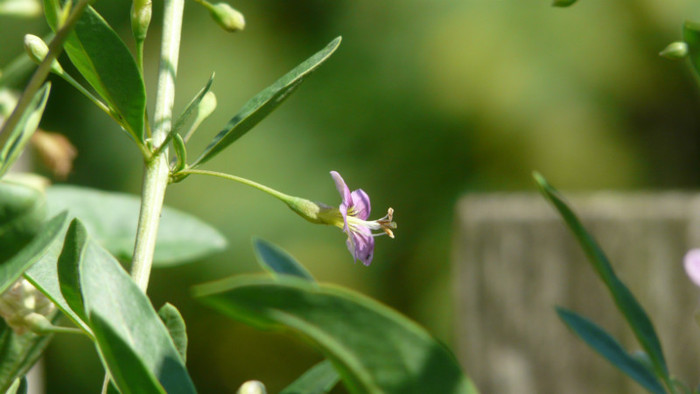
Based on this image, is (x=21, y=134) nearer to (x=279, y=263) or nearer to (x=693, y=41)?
→ (x=279, y=263)

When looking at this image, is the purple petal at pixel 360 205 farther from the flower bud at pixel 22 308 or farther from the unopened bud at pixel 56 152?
the unopened bud at pixel 56 152

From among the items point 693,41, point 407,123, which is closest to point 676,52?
point 693,41

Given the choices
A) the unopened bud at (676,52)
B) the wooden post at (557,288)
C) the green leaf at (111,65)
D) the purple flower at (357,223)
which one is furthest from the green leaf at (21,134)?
the wooden post at (557,288)

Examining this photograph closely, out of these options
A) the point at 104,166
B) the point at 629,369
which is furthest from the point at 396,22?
the point at 629,369

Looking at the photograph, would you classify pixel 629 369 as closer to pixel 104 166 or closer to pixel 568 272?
pixel 568 272

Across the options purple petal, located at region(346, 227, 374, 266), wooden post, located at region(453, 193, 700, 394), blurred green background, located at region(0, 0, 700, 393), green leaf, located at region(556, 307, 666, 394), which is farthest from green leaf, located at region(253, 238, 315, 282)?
blurred green background, located at region(0, 0, 700, 393)

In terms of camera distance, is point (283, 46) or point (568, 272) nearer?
point (568, 272)
